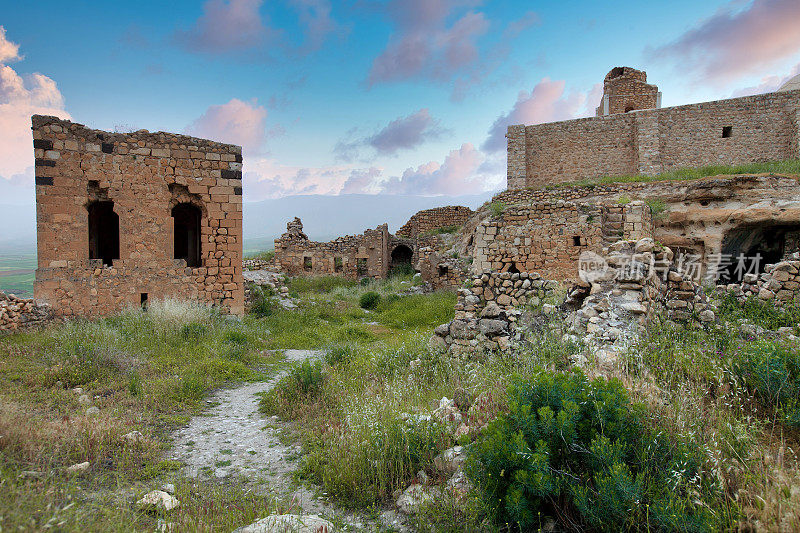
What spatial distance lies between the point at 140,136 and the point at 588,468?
447 inches

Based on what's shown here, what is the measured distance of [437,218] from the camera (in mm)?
24500

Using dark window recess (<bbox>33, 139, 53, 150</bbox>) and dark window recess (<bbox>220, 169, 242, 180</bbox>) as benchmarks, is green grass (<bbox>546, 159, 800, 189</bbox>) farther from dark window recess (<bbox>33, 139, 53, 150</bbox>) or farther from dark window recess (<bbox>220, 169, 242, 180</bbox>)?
dark window recess (<bbox>33, 139, 53, 150</bbox>)

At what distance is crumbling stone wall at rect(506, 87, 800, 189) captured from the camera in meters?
17.1

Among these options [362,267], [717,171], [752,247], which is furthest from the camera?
[362,267]

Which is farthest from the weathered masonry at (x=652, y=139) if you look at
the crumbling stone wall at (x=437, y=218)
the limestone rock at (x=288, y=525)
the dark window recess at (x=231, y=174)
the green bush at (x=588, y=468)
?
the limestone rock at (x=288, y=525)

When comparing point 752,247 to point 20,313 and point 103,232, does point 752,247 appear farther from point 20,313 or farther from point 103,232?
point 103,232

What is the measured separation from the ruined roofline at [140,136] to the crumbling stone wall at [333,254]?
36.8 ft

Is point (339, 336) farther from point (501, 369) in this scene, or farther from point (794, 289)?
point (794, 289)

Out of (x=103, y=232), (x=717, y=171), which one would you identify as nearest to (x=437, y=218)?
(x=717, y=171)

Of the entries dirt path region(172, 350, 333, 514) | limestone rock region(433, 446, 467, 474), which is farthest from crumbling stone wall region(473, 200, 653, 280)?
limestone rock region(433, 446, 467, 474)

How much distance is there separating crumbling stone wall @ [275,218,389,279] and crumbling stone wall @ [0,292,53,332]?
12.6 meters

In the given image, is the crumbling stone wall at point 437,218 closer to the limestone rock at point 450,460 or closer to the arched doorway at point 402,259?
the arched doorway at point 402,259

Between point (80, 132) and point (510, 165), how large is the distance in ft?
55.9

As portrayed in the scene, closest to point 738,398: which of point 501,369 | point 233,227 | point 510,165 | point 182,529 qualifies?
point 501,369
